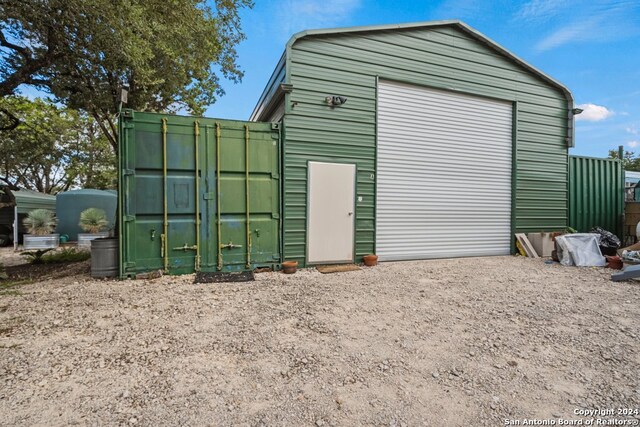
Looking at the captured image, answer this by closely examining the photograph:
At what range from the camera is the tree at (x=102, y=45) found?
14.4 ft

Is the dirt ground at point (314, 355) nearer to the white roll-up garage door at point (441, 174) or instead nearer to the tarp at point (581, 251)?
the tarp at point (581, 251)

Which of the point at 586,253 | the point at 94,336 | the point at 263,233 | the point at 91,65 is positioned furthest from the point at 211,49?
the point at 586,253

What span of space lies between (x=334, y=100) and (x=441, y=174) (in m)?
3.02

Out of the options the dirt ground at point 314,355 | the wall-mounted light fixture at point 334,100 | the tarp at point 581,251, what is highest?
the wall-mounted light fixture at point 334,100

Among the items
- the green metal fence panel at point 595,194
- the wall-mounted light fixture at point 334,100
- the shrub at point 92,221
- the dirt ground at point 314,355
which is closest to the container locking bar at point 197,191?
the dirt ground at point 314,355

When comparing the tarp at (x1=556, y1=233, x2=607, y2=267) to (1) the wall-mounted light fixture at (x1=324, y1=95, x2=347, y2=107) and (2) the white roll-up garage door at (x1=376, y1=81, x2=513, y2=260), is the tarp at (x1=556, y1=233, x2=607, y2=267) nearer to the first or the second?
(2) the white roll-up garage door at (x1=376, y1=81, x2=513, y2=260)

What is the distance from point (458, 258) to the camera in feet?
22.2

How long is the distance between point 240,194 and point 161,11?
390 centimetres

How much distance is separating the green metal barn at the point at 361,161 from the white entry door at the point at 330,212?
2cm

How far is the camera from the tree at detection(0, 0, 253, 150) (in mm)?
4398

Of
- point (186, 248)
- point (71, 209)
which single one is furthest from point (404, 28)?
point (71, 209)

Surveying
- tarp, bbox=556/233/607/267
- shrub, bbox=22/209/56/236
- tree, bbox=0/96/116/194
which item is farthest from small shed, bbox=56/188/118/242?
tarp, bbox=556/233/607/267

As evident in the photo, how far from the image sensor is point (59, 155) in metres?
16.3

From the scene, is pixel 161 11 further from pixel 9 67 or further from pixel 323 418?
pixel 323 418
